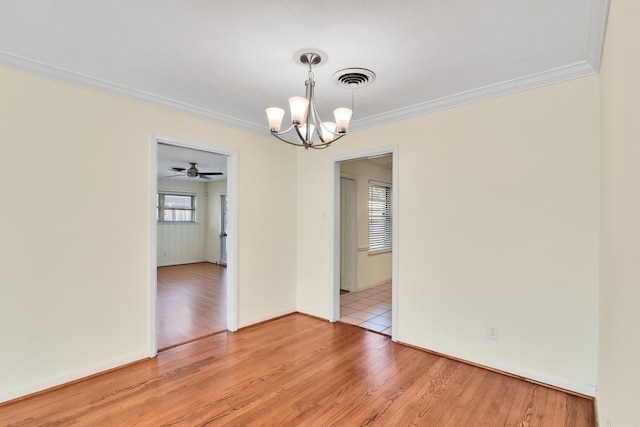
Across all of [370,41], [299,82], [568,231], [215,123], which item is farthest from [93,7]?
[568,231]

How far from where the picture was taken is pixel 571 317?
2365 millimetres

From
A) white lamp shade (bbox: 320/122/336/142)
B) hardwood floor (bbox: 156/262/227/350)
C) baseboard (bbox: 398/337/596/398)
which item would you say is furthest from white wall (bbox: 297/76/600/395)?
hardwood floor (bbox: 156/262/227/350)

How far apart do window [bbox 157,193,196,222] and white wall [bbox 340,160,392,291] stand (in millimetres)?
5647

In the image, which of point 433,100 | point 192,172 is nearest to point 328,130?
point 433,100

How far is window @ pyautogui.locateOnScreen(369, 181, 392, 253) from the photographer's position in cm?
597

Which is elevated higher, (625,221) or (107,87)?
(107,87)

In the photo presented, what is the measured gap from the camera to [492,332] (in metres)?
2.72

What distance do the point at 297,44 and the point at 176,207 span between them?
7908 mm

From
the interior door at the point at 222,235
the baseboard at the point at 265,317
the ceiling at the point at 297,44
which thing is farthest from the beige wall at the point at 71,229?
the interior door at the point at 222,235

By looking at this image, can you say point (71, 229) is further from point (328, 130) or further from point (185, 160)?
point (185, 160)

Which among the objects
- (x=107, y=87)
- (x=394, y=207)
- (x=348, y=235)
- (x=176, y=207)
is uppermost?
(x=107, y=87)

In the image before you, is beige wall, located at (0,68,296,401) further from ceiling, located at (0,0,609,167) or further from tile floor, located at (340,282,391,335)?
tile floor, located at (340,282,391,335)

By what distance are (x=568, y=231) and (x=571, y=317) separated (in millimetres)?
650

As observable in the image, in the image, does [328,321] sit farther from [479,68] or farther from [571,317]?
[479,68]
